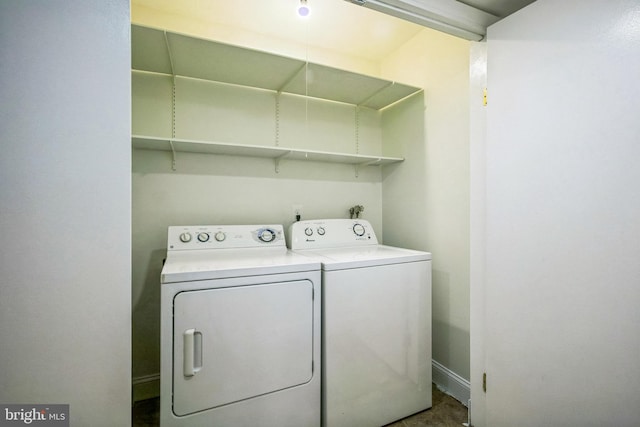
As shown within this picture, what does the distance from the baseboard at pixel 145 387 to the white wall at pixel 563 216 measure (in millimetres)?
2025

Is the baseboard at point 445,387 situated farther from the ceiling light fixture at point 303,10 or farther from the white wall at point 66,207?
the ceiling light fixture at point 303,10

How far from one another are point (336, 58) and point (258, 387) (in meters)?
2.49

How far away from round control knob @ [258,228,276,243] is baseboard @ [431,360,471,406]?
5.08ft

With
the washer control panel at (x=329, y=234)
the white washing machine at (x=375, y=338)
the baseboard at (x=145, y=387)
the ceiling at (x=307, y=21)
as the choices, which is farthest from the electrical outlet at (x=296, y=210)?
the baseboard at (x=145, y=387)

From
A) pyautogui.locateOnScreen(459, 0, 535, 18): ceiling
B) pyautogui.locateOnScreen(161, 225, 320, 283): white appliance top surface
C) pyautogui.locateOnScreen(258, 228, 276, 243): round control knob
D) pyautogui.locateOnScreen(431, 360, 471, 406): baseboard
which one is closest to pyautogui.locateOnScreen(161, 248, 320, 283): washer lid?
pyautogui.locateOnScreen(161, 225, 320, 283): white appliance top surface

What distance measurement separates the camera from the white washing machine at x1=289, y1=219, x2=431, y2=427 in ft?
4.93

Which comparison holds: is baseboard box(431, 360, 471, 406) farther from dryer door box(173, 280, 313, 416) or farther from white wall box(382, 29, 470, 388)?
dryer door box(173, 280, 313, 416)

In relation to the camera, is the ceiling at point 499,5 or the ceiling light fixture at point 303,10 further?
the ceiling light fixture at point 303,10

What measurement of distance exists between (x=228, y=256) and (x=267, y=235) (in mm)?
357

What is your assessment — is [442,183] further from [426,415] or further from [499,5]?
[426,415]

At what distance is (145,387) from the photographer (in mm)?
1874

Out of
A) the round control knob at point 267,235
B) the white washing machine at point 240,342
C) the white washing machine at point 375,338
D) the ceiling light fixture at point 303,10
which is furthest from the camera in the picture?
the round control knob at point 267,235

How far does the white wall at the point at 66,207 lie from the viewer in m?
0.89

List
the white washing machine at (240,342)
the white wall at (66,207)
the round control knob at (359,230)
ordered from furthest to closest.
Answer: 1. the round control knob at (359,230)
2. the white washing machine at (240,342)
3. the white wall at (66,207)
